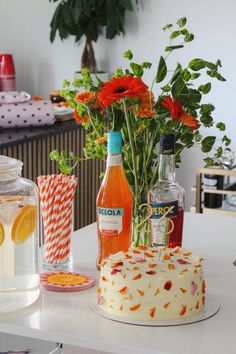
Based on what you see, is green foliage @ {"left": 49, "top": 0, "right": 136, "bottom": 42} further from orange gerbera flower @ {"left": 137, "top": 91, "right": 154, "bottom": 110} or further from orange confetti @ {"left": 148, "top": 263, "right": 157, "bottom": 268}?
orange confetti @ {"left": 148, "top": 263, "right": 157, "bottom": 268}

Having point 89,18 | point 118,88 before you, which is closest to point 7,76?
point 89,18

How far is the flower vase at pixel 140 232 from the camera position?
1774mm

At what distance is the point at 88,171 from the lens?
352 centimetres

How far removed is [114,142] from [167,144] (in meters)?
0.11

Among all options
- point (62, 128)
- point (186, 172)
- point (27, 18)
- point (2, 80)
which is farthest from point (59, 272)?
point (27, 18)

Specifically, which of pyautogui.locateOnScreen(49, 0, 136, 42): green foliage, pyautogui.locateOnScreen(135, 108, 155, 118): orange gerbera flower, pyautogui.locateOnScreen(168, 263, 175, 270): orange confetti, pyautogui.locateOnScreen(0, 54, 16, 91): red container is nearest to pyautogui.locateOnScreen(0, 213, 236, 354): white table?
pyautogui.locateOnScreen(168, 263, 175, 270): orange confetti

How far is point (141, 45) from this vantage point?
4762 mm

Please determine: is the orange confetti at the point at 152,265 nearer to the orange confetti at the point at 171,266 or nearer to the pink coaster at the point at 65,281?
the orange confetti at the point at 171,266

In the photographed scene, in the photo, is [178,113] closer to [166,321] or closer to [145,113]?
[145,113]

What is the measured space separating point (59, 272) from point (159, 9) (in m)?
3.24

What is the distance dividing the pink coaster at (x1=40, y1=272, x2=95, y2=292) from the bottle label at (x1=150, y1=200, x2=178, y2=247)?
16cm

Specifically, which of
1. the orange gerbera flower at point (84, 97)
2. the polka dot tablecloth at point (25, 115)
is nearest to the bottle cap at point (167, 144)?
the orange gerbera flower at point (84, 97)

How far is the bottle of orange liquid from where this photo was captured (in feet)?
5.47

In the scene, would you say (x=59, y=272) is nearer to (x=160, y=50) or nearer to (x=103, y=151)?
(x=103, y=151)
